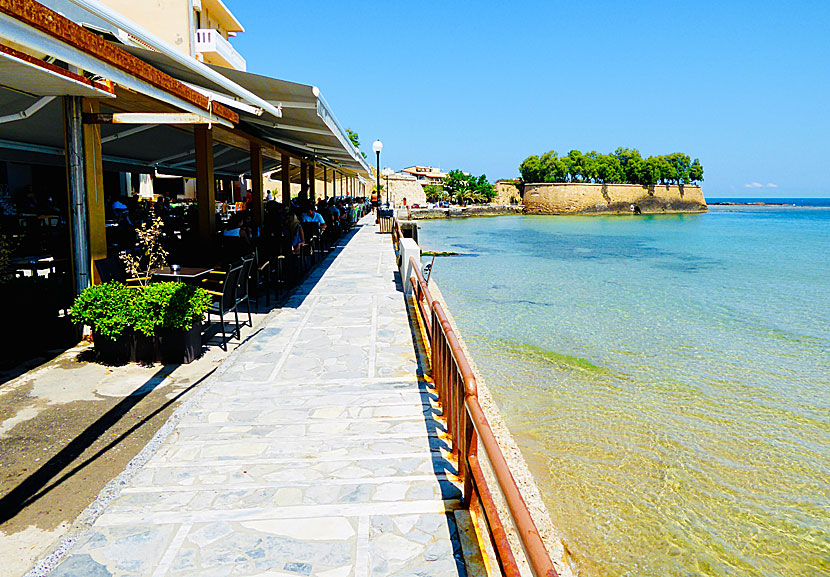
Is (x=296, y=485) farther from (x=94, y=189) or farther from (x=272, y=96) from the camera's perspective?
(x=272, y=96)

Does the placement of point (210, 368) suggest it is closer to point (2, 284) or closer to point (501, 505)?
point (2, 284)

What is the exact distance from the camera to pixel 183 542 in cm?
267

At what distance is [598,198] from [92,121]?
84976mm

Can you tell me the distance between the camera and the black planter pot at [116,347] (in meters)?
5.31

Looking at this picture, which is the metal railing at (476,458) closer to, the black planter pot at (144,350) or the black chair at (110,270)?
the black planter pot at (144,350)

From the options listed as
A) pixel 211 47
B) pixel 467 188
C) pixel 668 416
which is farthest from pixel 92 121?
pixel 467 188

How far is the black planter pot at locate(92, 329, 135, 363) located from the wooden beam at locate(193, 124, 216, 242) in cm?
348

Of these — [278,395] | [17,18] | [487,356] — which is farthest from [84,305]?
[487,356]

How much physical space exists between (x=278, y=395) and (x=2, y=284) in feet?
9.73

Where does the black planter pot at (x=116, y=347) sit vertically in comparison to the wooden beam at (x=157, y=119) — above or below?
below

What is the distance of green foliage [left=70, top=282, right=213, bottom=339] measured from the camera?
5262mm

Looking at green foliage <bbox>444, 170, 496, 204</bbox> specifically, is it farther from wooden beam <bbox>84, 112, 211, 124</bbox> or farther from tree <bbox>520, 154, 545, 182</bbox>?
wooden beam <bbox>84, 112, 211, 124</bbox>

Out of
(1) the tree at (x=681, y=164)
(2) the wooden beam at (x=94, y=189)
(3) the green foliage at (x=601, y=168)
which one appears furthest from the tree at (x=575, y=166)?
(2) the wooden beam at (x=94, y=189)

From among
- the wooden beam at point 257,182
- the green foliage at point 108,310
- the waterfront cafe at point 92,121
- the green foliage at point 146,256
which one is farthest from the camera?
the wooden beam at point 257,182
